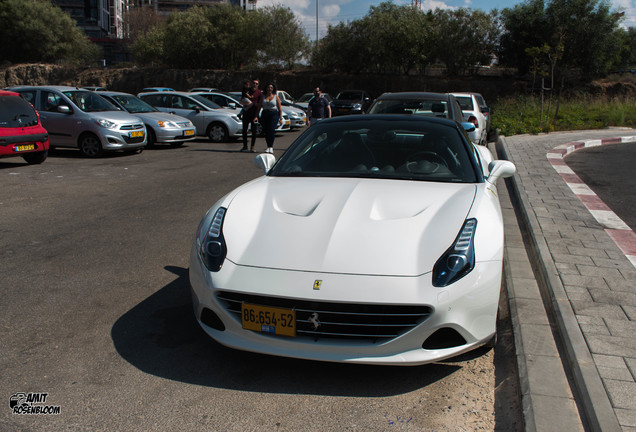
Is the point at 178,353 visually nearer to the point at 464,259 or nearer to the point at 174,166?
the point at 464,259

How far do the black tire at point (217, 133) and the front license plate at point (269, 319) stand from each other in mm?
14369

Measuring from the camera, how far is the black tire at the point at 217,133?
1692 centimetres

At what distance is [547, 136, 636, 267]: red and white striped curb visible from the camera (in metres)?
5.55

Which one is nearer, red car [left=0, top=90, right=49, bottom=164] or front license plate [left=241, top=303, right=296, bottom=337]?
front license plate [left=241, top=303, right=296, bottom=337]

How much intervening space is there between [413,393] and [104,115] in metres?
12.1

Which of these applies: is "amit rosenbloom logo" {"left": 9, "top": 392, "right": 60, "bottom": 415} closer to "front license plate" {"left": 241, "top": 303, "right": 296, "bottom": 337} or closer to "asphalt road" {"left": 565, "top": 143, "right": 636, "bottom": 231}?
"front license plate" {"left": 241, "top": 303, "right": 296, "bottom": 337}

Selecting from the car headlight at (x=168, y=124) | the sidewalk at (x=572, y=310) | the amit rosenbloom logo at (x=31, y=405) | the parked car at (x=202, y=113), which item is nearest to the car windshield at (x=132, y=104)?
the car headlight at (x=168, y=124)

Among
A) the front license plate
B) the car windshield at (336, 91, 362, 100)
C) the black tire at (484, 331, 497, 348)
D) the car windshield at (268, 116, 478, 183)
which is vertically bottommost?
the black tire at (484, 331, 497, 348)

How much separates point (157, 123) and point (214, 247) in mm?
12295

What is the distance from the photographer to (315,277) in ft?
9.68

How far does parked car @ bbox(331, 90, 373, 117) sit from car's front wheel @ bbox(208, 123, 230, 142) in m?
10.7

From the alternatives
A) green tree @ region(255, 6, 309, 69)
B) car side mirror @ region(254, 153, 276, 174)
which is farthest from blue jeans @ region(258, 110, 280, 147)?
green tree @ region(255, 6, 309, 69)

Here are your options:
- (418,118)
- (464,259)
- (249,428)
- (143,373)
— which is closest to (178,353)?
(143,373)

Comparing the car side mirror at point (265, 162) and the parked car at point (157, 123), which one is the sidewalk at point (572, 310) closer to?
the car side mirror at point (265, 162)
